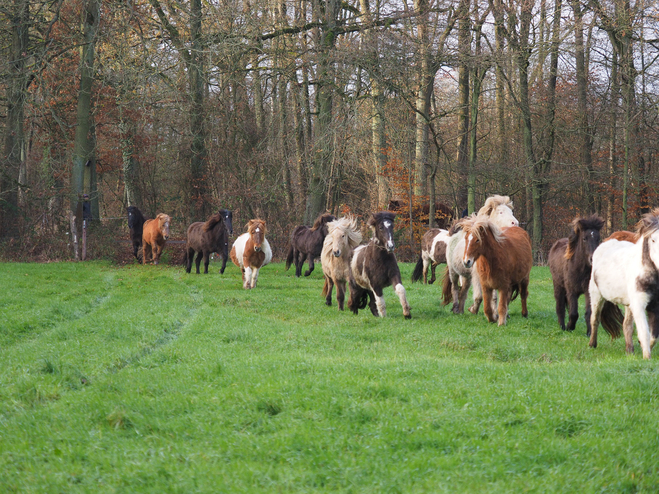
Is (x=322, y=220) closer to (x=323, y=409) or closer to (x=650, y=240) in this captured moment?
(x=650, y=240)

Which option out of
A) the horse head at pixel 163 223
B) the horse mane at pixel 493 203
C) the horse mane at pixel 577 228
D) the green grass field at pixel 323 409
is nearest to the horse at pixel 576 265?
the horse mane at pixel 577 228

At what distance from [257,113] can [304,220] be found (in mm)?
8896

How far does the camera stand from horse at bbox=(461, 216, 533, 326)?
993 centimetres

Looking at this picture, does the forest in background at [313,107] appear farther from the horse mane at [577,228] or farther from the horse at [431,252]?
the horse mane at [577,228]

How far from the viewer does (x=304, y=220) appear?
24250 millimetres

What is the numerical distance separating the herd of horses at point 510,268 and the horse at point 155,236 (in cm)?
659

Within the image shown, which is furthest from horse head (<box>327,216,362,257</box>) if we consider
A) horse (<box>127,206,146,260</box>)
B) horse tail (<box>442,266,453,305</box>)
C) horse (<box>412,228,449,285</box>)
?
horse (<box>127,206,146,260</box>)

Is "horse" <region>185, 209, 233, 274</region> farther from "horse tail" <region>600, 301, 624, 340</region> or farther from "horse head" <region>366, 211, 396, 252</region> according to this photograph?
"horse tail" <region>600, 301, 624, 340</region>

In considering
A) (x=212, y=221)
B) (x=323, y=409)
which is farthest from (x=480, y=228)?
(x=212, y=221)

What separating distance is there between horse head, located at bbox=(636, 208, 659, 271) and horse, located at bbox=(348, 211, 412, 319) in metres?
3.99

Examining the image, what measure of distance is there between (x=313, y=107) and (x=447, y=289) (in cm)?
1612

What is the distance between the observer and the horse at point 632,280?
7.15 meters

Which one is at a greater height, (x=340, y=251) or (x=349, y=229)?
(x=349, y=229)

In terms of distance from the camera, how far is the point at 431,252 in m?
15.4
